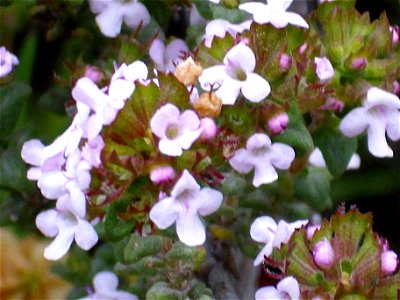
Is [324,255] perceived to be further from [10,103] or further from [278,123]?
[10,103]

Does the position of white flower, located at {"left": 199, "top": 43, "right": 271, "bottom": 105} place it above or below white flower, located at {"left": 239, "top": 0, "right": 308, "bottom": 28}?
below

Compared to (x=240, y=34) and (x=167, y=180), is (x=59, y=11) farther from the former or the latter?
(x=167, y=180)

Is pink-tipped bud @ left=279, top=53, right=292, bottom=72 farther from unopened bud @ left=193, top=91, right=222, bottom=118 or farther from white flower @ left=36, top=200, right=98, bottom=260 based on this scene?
white flower @ left=36, top=200, right=98, bottom=260

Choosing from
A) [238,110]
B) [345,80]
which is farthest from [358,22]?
[238,110]

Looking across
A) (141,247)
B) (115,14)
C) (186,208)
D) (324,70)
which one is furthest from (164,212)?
(115,14)

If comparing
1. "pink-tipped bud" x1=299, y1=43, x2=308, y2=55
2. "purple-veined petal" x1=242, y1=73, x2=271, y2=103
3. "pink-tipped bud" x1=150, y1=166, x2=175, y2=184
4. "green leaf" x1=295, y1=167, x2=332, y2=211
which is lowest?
"green leaf" x1=295, y1=167, x2=332, y2=211

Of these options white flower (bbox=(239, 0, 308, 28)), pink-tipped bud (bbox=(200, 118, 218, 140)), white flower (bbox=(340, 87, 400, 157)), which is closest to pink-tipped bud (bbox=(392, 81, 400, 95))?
white flower (bbox=(340, 87, 400, 157))


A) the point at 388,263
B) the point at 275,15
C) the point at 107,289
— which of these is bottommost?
the point at 107,289
